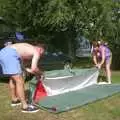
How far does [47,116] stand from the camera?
923cm

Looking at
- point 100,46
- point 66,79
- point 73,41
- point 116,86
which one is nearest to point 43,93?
point 66,79

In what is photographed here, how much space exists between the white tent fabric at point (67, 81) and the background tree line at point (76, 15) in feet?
23.4

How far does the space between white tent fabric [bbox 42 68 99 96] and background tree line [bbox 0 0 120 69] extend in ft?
23.4

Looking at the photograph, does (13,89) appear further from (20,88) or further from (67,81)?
(67,81)

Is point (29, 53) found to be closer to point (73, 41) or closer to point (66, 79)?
point (66, 79)

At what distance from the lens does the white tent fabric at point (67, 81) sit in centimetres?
1067

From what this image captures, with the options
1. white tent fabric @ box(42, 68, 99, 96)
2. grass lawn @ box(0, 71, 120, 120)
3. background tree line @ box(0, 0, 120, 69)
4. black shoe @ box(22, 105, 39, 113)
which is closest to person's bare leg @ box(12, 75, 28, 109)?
black shoe @ box(22, 105, 39, 113)

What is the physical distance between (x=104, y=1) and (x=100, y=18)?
88 cm

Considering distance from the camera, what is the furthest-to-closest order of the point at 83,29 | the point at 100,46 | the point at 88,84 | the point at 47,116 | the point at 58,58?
the point at 83,29 < the point at 58,58 < the point at 100,46 < the point at 88,84 < the point at 47,116

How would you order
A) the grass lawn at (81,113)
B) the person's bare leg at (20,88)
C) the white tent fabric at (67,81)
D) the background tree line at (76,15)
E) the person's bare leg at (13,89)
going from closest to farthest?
the grass lawn at (81,113), the person's bare leg at (20,88), the person's bare leg at (13,89), the white tent fabric at (67,81), the background tree line at (76,15)

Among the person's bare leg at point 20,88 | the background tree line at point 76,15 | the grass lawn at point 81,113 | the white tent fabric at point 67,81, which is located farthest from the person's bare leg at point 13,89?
the background tree line at point 76,15

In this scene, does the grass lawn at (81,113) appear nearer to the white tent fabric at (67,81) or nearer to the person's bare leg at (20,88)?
the person's bare leg at (20,88)

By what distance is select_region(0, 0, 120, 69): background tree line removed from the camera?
62.3ft

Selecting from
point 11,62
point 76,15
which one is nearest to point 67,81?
point 11,62
